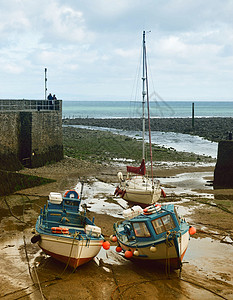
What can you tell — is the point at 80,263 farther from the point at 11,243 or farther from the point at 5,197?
the point at 5,197

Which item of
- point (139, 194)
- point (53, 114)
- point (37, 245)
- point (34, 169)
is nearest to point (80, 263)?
point (37, 245)

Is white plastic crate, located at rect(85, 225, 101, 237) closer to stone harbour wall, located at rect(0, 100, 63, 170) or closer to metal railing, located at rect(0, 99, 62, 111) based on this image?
stone harbour wall, located at rect(0, 100, 63, 170)

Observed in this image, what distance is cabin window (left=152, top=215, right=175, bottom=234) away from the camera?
1345cm

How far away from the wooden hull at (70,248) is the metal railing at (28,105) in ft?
59.4

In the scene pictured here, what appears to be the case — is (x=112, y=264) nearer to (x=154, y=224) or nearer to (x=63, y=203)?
(x=154, y=224)

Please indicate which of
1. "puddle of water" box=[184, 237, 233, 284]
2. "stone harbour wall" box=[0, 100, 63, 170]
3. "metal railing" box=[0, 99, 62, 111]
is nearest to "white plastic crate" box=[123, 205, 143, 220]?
"puddle of water" box=[184, 237, 233, 284]

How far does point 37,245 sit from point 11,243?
3.19 feet

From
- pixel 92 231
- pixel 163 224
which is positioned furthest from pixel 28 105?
pixel 163 224

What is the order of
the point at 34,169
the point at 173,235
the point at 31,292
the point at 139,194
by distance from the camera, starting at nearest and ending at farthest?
1. the point at 31,292
2. the point at 173,235
3. the point at 139,194
4. the point at 34,169

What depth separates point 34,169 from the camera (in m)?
29.4

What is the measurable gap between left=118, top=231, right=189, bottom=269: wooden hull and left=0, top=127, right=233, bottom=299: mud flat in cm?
42

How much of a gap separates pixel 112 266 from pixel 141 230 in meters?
1.67

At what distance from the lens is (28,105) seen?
31844 millimetres

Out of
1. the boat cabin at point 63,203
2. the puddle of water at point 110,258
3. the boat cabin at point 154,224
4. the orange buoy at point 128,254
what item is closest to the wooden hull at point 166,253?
the orange buoy at point 128,254
